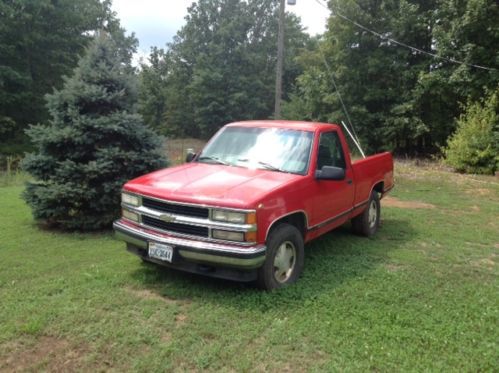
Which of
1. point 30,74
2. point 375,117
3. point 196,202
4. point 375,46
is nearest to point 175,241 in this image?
point 196,202

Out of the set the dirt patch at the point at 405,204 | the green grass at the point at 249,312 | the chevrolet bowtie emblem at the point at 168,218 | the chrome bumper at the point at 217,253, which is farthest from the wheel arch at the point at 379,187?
the chevrolet bowtie emblem at the point at 168,218

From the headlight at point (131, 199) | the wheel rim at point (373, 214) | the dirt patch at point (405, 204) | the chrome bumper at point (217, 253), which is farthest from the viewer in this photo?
the dirt patch at point (405, 204)

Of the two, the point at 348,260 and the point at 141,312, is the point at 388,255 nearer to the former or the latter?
the point at 348,260

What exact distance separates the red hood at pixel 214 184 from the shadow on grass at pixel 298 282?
1006 millimetres

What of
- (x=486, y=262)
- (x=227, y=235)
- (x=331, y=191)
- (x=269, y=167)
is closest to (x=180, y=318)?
(x=227, y=235)

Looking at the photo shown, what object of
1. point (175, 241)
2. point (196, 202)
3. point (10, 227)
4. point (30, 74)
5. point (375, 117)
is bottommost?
point (10, 227)

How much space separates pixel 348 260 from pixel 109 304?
3108 mm

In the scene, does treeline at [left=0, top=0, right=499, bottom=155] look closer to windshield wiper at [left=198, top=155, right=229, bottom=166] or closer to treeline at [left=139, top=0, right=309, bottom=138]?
treeline at [left=139, top=0, right=309, bottom=138]

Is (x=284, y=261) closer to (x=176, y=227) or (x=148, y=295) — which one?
(x=176, y=227)

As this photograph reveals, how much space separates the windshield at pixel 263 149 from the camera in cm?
496

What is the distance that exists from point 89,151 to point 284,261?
389cm

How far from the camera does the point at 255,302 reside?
4125 mm

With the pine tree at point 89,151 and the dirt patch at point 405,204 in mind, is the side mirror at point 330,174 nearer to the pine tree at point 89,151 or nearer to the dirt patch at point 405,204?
the pine tree at point 89,151

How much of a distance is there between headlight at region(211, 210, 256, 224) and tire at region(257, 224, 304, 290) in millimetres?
421
